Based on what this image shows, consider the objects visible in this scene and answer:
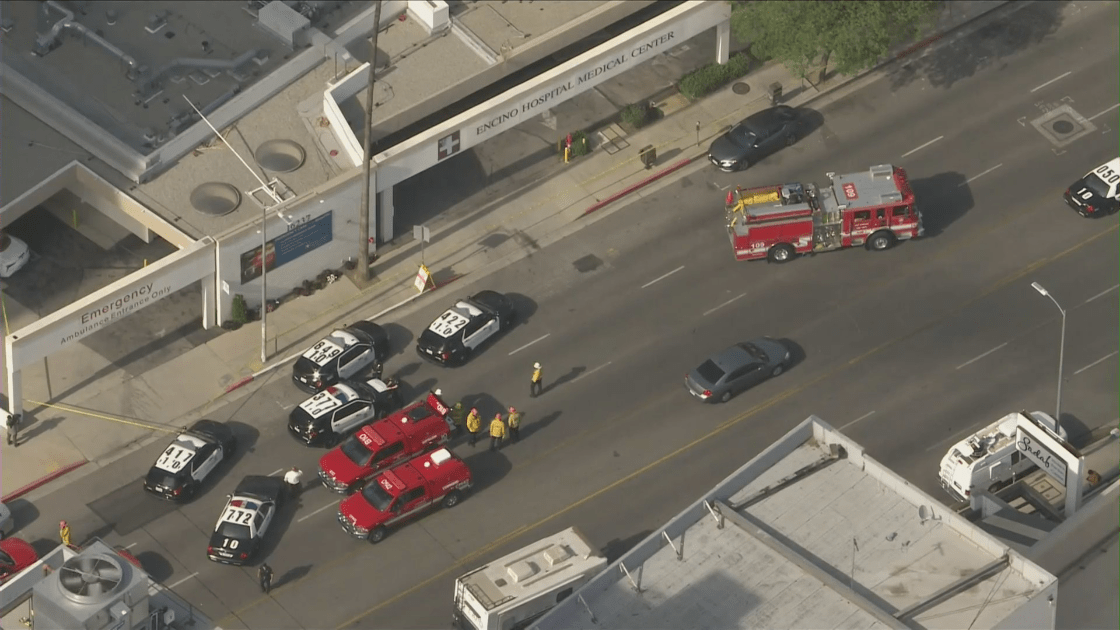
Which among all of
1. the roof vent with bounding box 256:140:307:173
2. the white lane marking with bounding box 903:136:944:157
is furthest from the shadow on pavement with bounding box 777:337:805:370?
the roof vent with bounding box 256:140:307:173

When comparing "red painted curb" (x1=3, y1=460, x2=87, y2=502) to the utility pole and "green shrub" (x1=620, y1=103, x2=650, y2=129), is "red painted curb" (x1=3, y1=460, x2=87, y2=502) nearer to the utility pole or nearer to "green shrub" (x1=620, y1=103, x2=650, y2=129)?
the utility pole

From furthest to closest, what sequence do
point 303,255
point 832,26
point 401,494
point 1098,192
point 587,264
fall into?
point 832,26, point 1098,192, point 587,264, point 303,255, point 401,494

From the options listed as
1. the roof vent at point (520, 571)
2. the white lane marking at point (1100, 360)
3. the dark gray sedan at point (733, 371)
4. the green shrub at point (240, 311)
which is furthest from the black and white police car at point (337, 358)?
the white lane marking at point (1100, 360)

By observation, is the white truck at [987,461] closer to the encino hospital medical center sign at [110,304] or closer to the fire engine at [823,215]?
the fire engine at [823,215]

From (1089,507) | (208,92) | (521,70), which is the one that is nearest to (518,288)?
(521,70)

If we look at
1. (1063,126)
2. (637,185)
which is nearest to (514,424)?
(637,185)

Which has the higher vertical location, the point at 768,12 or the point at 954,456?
the point at 768,12

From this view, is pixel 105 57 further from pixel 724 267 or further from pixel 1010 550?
pixel 1010 550

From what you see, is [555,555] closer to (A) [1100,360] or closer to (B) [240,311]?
(B) [240,311]
